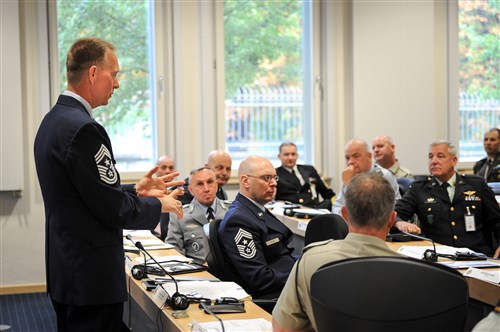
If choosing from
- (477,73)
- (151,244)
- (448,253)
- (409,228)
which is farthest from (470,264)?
(477,73)

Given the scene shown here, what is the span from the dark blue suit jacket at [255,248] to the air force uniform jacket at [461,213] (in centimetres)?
164

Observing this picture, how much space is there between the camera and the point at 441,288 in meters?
2.16

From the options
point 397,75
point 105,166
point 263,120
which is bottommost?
point 105,166

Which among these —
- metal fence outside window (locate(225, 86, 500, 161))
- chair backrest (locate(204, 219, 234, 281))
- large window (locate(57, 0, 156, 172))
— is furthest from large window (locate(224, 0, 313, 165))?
chair backrest (locate(204, 219, 234, 281))

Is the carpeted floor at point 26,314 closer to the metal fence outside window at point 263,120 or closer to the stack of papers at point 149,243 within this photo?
the stack of papers at point 149,243

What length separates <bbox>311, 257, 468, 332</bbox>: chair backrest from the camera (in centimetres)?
214

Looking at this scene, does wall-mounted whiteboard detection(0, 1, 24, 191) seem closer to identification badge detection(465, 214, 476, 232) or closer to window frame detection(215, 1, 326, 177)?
window frame detection(215, 1, 326, 177)

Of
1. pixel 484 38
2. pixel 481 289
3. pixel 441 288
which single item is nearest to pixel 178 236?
pixel 481 289

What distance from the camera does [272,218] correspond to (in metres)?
4.29

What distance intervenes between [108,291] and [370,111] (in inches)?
242

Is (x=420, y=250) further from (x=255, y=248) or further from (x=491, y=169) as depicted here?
(x=491, y=169)

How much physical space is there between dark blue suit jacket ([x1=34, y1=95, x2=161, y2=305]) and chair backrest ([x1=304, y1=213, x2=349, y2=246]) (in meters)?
1.81

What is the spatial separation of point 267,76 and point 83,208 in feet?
20.1

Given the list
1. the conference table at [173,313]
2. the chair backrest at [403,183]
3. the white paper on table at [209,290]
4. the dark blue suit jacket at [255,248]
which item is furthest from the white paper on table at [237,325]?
the chair backrest at [403,183]
